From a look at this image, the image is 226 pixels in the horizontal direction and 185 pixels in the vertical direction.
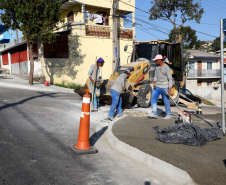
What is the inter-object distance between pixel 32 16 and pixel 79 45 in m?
5.64

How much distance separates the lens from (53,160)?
13.7 ft

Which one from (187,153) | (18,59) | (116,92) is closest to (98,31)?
(18,59)

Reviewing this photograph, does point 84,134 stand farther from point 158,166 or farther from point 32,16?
point 32,16

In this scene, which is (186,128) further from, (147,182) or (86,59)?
(86,59)

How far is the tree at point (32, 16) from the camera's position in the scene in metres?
15.4

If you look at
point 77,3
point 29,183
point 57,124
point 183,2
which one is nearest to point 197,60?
point 183,2

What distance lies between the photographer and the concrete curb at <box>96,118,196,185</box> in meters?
3.58

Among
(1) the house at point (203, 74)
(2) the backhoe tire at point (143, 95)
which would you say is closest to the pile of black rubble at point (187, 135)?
(2) the backhoe tire at point (143, 95)

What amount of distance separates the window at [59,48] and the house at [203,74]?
23504mm

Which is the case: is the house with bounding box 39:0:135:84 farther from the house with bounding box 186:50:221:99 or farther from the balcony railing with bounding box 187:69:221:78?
the balcony railing with bounding box 187:69:221:78

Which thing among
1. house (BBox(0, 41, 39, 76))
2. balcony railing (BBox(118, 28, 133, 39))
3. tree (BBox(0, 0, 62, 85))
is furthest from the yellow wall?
house (BBox(0, 41, 39, 76))

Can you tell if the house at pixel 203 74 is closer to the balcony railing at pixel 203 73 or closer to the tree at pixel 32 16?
the balcony railing at pixel 203 73

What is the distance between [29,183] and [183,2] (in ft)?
120

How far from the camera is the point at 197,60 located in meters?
42.0
